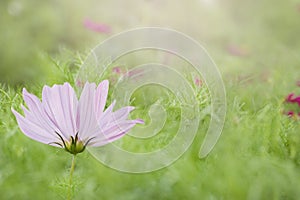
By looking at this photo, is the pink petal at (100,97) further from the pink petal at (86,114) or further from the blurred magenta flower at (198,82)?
the blurred magenta flower at (198,82)

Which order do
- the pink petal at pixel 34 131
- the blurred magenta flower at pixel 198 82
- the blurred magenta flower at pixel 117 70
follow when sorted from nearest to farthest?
the pink petal at pixel 34 131
the blurred magenta flower at pixel 198 82
the blurred magenta flower at pixel 117 70

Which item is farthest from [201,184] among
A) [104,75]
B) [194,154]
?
[104,75]

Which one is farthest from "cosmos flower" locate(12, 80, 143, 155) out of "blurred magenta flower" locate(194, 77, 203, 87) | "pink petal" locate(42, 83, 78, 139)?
"blurred magenta flower" locate(194, 77, 203, 87)

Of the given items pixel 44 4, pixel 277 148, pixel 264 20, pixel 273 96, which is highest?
pixel 264 20

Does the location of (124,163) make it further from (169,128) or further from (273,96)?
(273,96)

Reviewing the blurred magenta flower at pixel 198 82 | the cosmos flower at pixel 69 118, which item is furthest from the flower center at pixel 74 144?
the blurred magenta flower at pixel 198 82

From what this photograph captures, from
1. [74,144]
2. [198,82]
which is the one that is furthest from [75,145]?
[198,82]

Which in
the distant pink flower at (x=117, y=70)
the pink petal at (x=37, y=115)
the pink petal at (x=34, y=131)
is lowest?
the pink petal at (x=34, y=131)

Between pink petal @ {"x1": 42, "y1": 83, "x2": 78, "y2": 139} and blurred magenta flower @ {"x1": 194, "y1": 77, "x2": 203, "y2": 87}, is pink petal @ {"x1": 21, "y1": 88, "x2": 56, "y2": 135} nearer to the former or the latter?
pink petal @ {"x1": 42, "y1": 83, "x2": 78, "y2": 139}
